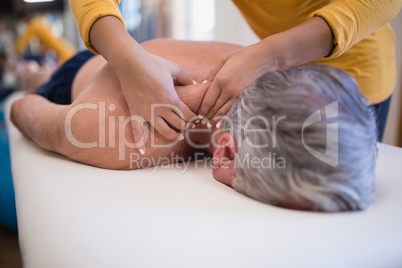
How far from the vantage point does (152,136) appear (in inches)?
31.9

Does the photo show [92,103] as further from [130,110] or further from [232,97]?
[232,97]

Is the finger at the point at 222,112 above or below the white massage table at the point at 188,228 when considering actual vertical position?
above

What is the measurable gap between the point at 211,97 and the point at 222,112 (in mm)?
50

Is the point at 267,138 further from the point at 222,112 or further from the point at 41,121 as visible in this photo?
the point at 41,121

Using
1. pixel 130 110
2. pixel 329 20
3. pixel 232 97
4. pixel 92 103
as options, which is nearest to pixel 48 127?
pixel 92 103

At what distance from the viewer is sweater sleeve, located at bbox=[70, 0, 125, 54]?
784mm

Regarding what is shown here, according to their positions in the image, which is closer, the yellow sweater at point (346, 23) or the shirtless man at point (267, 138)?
the shirtless man at point (267, 138)

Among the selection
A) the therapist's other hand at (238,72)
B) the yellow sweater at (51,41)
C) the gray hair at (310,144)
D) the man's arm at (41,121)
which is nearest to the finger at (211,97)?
the therapist's other hand at (238,72)

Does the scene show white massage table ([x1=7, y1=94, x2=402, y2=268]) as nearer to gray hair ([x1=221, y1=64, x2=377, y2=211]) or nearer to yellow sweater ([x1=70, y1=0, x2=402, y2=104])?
gray hair ([x1=221, y1=64, x2=377, y2=211])

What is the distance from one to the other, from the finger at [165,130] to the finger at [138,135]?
0.15 ft

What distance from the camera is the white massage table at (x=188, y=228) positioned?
1.53 feet

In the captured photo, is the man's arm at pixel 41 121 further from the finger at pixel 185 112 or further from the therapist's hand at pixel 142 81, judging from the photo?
the finger at pixel 185 112

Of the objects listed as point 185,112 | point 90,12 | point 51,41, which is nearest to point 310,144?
point 185,112

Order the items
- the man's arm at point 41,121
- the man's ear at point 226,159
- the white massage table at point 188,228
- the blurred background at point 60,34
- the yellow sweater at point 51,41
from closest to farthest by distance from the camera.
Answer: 1. the white massage table at point 188,228
2. the man's ear at point 226,159
3. the man's arm at point 41,121
4. the blurred background at point 60,34
5. the yellow sweater at point 51,41
